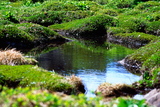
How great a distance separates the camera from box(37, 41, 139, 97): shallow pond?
574 inches

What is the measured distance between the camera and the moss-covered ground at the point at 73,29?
1292 centimetres

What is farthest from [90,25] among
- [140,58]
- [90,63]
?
[140,58]

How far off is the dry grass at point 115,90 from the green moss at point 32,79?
1250 mm

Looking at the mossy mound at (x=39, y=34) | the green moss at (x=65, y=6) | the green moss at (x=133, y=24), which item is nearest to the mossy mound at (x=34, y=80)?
the mossy mound at (x=39, y=34)

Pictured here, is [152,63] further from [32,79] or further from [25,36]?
[25,36]

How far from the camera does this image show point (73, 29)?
97.4 ft

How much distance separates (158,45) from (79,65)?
453cm

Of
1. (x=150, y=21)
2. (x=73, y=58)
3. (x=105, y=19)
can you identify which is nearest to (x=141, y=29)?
(x=150, y=21)

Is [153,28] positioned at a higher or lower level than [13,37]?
lower

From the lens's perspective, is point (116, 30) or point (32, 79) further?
point (116, 30)

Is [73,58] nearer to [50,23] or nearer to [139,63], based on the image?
[139,63]

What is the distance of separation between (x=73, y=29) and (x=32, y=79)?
57.8ft

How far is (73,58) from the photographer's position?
19.2m

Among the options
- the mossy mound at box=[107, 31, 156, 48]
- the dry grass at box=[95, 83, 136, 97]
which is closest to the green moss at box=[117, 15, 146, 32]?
the mossy mound at box=[107, 31, 156, 48]
